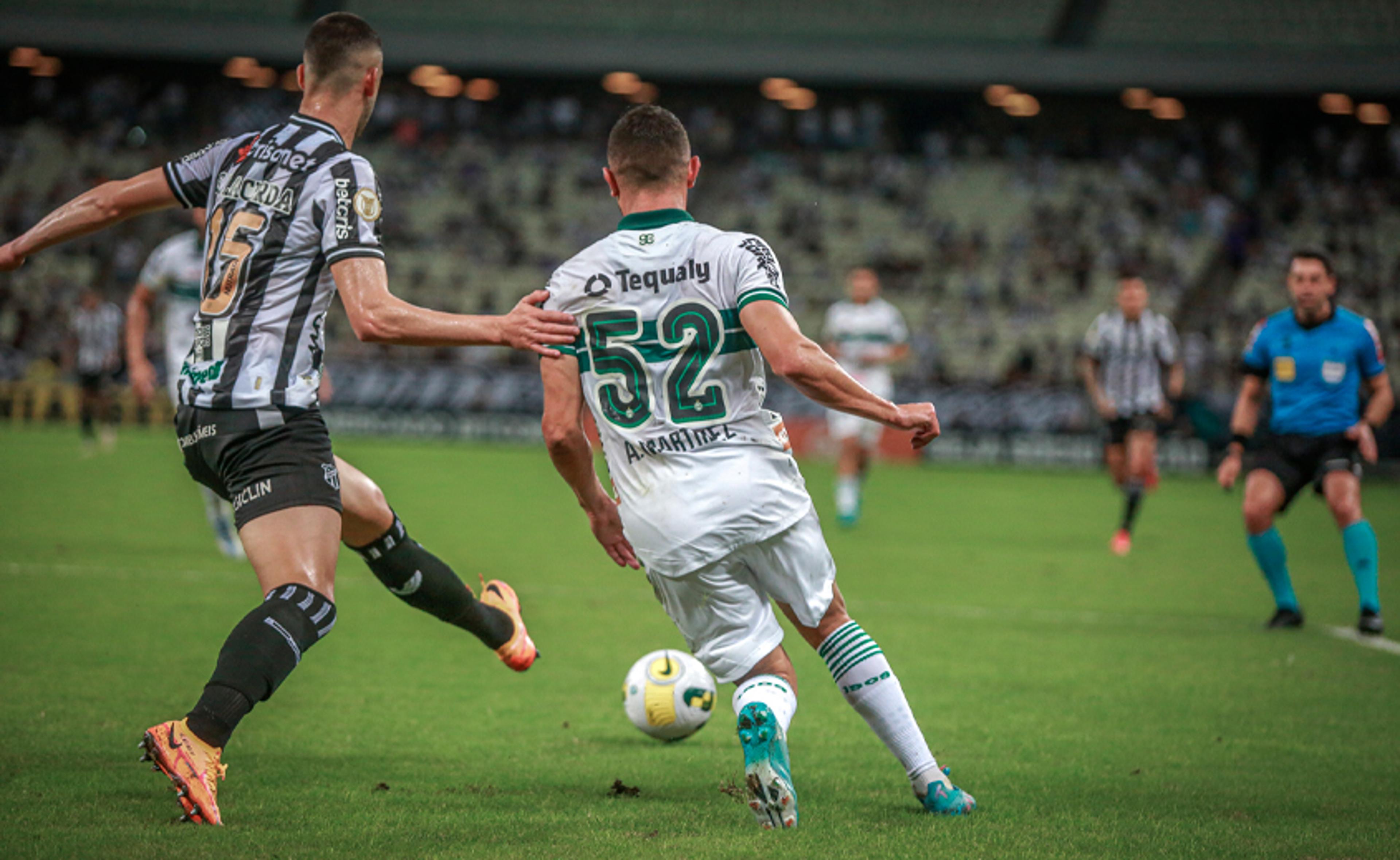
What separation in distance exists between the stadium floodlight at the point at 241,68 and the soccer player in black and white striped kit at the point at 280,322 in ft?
101

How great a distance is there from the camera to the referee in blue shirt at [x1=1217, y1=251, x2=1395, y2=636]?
8680mm

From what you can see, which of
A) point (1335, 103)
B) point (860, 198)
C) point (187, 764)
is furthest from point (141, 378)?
point (1335, 103)

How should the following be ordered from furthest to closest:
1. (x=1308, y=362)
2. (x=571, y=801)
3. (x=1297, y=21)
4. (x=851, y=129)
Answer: (x=851, y=129)
(x=1297, y=21)
(x=1308, y=362)
(x=571, y=801)

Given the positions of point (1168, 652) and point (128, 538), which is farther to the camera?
point (128, 538)

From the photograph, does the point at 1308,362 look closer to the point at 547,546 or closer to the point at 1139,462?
the point at 1139,462

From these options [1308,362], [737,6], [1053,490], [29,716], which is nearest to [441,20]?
[737,6]

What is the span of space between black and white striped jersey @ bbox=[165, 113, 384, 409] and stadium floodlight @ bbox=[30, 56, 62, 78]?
1334 inches

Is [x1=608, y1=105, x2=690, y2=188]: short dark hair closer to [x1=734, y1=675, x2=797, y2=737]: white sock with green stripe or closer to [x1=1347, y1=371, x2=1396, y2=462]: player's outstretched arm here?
[x1=734, y1=675, x2=797, y2=737]: white sock with green stripe

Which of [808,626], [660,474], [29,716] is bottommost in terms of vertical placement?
[29,716]

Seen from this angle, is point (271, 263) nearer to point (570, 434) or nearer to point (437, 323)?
point (437, 323)

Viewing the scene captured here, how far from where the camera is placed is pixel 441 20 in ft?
108

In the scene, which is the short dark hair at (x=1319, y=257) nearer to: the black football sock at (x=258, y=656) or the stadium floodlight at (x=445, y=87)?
the black football sock at (x=258, y=656)

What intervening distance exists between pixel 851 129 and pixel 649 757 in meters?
34.1

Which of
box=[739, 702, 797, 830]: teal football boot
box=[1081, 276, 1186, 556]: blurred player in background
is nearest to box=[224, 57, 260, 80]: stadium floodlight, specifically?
box=[1081, 276, 1186, 556]: blurred player in background
